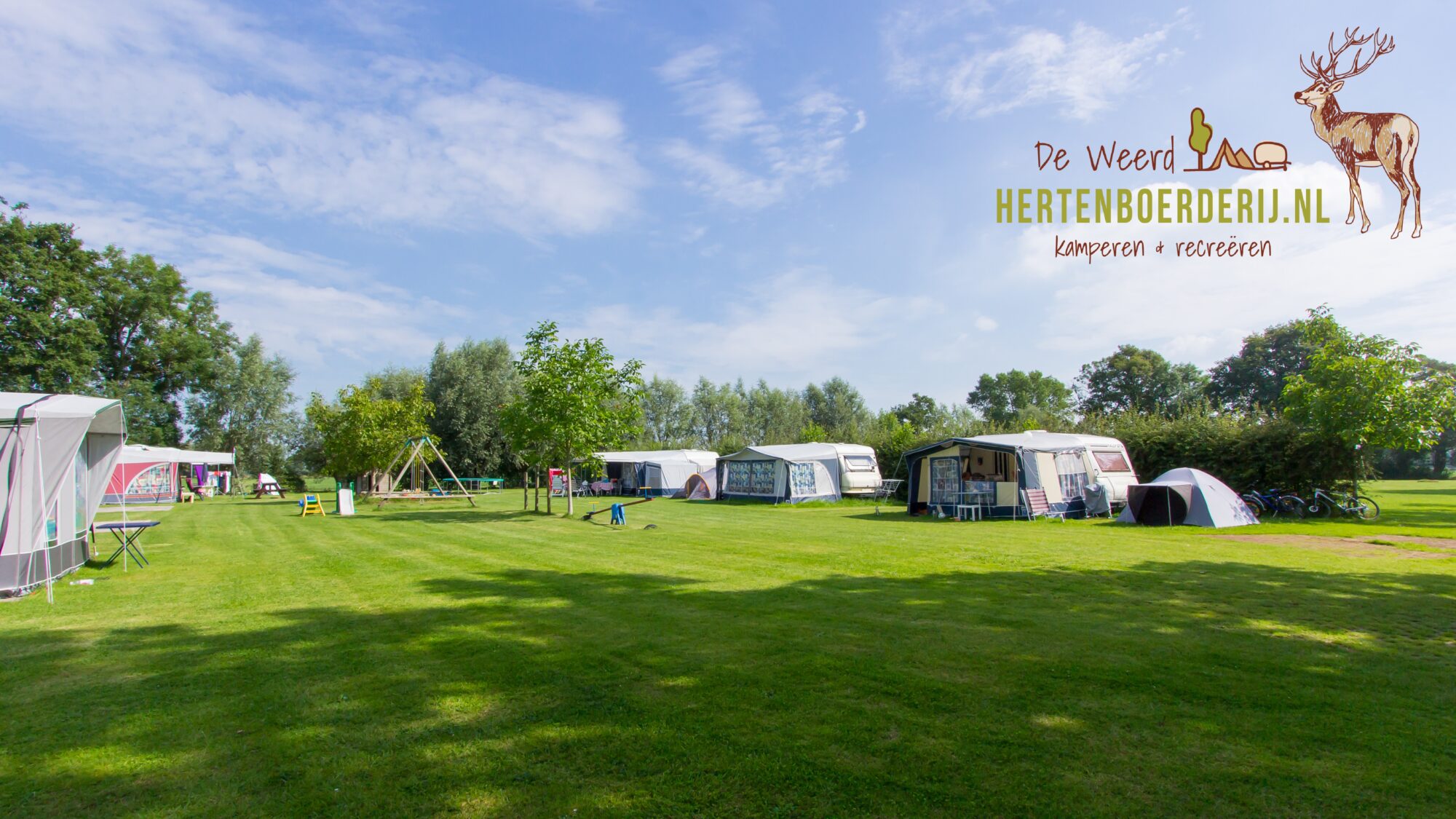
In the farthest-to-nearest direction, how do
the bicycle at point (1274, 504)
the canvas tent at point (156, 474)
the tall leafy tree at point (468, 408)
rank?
1. the tall leafy tree at point (468, 408)
2. the canvas tent at point (156, 474)
3. the bicycle at point (1274, 504)

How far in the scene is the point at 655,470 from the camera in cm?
3197

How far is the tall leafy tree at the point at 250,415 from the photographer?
4128cm

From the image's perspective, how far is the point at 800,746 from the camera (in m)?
3.51

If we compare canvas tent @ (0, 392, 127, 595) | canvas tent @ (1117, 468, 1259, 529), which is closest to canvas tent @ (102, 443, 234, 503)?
canvas tent @ (0, 392, 127, 595)

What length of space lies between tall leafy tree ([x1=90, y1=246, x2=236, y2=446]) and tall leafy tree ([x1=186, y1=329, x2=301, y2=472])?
4.05 meters

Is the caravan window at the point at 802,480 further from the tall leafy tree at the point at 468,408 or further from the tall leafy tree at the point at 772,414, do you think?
the tall leafy tree at the point at 772,414

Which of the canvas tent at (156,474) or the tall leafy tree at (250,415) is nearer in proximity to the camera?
the canvas tent at (156,474)

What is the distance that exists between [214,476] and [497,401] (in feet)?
46.5

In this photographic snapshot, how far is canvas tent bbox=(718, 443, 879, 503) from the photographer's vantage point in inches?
994

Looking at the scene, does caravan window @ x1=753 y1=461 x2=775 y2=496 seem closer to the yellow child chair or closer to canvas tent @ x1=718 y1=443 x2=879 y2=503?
canvas tent @ x1=718 y1=443 x2=879 y2=503

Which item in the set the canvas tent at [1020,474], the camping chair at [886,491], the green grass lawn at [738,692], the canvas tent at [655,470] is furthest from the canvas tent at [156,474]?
the canvas tent at [1020,474]

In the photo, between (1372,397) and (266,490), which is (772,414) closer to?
(266,490)

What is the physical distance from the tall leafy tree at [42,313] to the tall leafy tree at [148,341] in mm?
1363

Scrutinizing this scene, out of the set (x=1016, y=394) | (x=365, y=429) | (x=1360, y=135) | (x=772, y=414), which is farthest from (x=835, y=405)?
(x=1360, y=135)
